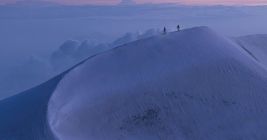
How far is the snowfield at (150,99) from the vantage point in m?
18.8

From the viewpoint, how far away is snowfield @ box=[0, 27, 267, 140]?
18.8m

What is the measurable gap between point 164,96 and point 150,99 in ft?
2.23

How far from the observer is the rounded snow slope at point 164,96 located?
18.9 metres

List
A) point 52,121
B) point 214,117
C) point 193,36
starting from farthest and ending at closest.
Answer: point 193,36 < point 214,117 < point 52,121

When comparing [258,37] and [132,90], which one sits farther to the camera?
[258,37]

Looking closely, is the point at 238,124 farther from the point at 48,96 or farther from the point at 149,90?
the point at 48,96

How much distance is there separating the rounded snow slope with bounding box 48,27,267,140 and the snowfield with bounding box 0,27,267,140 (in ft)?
0.14

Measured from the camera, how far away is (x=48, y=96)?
2022cm

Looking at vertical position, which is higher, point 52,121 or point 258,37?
point 52,121

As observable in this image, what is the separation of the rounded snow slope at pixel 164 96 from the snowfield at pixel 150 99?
0.04 m

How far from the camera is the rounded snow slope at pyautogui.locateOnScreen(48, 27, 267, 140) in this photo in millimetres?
18906

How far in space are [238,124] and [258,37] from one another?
14006mm

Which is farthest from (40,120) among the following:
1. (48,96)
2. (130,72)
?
(130,72)

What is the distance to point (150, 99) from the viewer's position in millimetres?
20594
